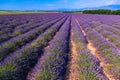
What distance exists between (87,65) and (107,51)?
2994 mm

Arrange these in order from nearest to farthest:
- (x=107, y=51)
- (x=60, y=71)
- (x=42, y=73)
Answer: (x=42, y=73) < (x=60, y=71) < (x=107, y=51)

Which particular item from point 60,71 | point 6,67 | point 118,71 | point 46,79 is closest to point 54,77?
point 46,79

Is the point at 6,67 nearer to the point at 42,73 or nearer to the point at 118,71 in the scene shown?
the point at 42,73

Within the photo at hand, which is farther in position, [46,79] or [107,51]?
[107,51]

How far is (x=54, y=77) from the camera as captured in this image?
21.8ft

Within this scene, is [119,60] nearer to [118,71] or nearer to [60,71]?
[118,71]

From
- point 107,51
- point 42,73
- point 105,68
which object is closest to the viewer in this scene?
point 42,73

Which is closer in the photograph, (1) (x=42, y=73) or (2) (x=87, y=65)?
(1) (x=42, y=73)

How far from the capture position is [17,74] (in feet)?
23.2

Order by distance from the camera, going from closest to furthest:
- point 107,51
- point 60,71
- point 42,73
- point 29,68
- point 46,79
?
point 46,79
point 42,73
point 60,71
point 29,68
point 107,51

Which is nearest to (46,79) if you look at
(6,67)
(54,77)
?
(54,77)

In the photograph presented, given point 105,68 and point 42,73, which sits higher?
point 42,73

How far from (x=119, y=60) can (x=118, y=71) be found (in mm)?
1392

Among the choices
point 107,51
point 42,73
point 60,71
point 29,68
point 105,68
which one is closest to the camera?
point 42,73
